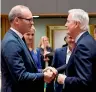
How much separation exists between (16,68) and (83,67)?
21.8 inches

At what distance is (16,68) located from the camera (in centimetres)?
240

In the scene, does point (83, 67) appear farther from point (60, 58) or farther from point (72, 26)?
point (60, 58)

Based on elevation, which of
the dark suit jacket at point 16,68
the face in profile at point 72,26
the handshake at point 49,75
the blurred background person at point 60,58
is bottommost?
the blurred background person at point 60,58

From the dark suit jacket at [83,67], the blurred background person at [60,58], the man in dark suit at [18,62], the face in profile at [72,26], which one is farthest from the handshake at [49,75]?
the blurred background person at [60,58]

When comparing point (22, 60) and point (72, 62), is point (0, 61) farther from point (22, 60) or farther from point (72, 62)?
point (72, 62)

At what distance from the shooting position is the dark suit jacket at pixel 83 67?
8.17ft

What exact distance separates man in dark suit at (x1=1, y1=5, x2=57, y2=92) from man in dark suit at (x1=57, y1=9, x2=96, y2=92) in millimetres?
200

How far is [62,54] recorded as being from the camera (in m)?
3.58

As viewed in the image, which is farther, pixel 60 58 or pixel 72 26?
pixel 60 58

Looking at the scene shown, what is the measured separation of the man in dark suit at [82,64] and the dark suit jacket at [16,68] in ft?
0.88

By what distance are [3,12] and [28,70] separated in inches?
239

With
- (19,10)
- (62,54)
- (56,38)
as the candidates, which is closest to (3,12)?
(56,38)

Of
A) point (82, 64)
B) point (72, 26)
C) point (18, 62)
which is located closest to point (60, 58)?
point (72, 26)

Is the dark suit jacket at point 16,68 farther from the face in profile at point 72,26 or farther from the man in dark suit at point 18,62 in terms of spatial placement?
the face in profile at point 72,26
